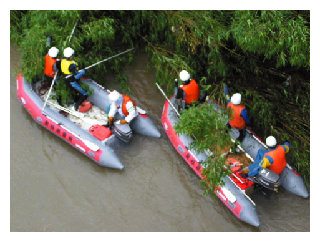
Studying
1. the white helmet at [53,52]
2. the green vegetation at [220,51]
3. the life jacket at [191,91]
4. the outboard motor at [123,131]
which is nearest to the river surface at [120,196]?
the outboard motor at [123,131]

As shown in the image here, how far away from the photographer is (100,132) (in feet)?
25.6

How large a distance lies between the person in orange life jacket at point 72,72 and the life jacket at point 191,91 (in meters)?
2.30

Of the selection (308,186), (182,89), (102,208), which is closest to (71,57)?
(182,89)

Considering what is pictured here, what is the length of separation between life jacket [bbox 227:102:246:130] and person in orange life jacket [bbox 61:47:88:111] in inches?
129

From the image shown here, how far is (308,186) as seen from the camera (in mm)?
7113

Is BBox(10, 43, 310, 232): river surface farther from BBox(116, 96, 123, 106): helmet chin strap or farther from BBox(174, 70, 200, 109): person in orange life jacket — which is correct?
BBox(174, 70, 200, 109): person in orange life jacket

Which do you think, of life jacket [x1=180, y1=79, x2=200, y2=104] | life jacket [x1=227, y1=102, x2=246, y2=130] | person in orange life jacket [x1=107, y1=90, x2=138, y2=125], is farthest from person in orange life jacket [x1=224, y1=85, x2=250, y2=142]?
person in orange life jacket [x1=107, y1=90, x2=138, y2=125]

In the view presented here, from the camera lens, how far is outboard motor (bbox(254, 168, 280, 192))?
254 inches

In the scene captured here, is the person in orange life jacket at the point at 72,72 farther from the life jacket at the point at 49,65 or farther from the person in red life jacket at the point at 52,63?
the life jacket at the point at 49,65

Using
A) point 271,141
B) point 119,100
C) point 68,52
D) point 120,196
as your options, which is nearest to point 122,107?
point 119,100

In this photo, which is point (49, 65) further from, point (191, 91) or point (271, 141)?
point (271, 141)

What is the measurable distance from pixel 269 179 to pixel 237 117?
132cm

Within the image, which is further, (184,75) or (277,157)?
(184,75)
